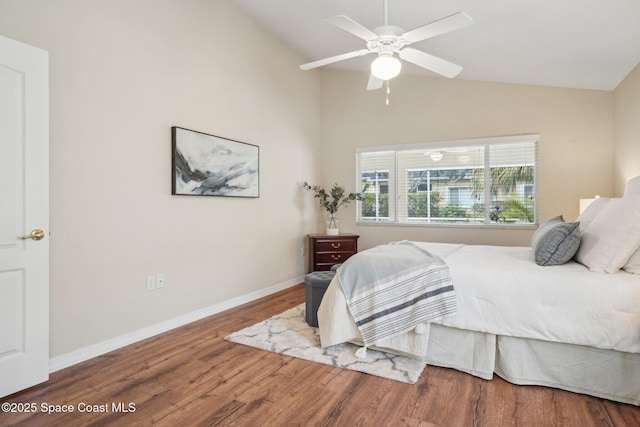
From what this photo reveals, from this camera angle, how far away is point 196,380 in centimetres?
227

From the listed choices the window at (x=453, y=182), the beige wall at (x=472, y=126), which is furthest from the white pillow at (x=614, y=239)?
the window at (x=453, y=182)

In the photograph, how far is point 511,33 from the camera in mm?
3193

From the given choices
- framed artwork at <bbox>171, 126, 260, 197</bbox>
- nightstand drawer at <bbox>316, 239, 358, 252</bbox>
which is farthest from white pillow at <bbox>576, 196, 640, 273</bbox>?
framed artwork at <bbox>171, 126, 260, 197</bbox>

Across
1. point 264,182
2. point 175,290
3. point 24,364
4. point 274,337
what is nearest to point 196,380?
point 274,337

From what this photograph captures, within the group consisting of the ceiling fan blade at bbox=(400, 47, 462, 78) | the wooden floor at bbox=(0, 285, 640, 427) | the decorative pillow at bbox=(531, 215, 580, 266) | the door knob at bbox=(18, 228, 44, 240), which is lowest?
the wooden floor at bbox=(0, 285, 640, 427)

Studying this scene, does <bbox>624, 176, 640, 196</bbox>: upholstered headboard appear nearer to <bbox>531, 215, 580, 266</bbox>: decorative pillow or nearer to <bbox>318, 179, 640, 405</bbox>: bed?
<bbox>318, 179, 640, 405</bbox>: bed

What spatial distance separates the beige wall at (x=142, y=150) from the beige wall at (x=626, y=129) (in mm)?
3686

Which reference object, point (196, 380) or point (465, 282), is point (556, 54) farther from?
point (196, 380)

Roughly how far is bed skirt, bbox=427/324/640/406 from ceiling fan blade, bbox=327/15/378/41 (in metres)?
2.00

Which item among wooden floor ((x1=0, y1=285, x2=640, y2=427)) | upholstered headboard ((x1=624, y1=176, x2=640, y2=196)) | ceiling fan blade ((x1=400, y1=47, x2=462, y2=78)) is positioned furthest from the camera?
upholstered headboard ((x1=624, y1=176, x2=640, y2=196))

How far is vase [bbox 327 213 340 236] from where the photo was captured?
5.10 meters

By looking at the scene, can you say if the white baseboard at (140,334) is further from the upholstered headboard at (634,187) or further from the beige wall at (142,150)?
the upholstered headboard at (634,187)

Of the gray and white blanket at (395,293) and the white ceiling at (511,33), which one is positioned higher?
the white ceiling at (511,33)

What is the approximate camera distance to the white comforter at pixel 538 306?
6.38 feet
